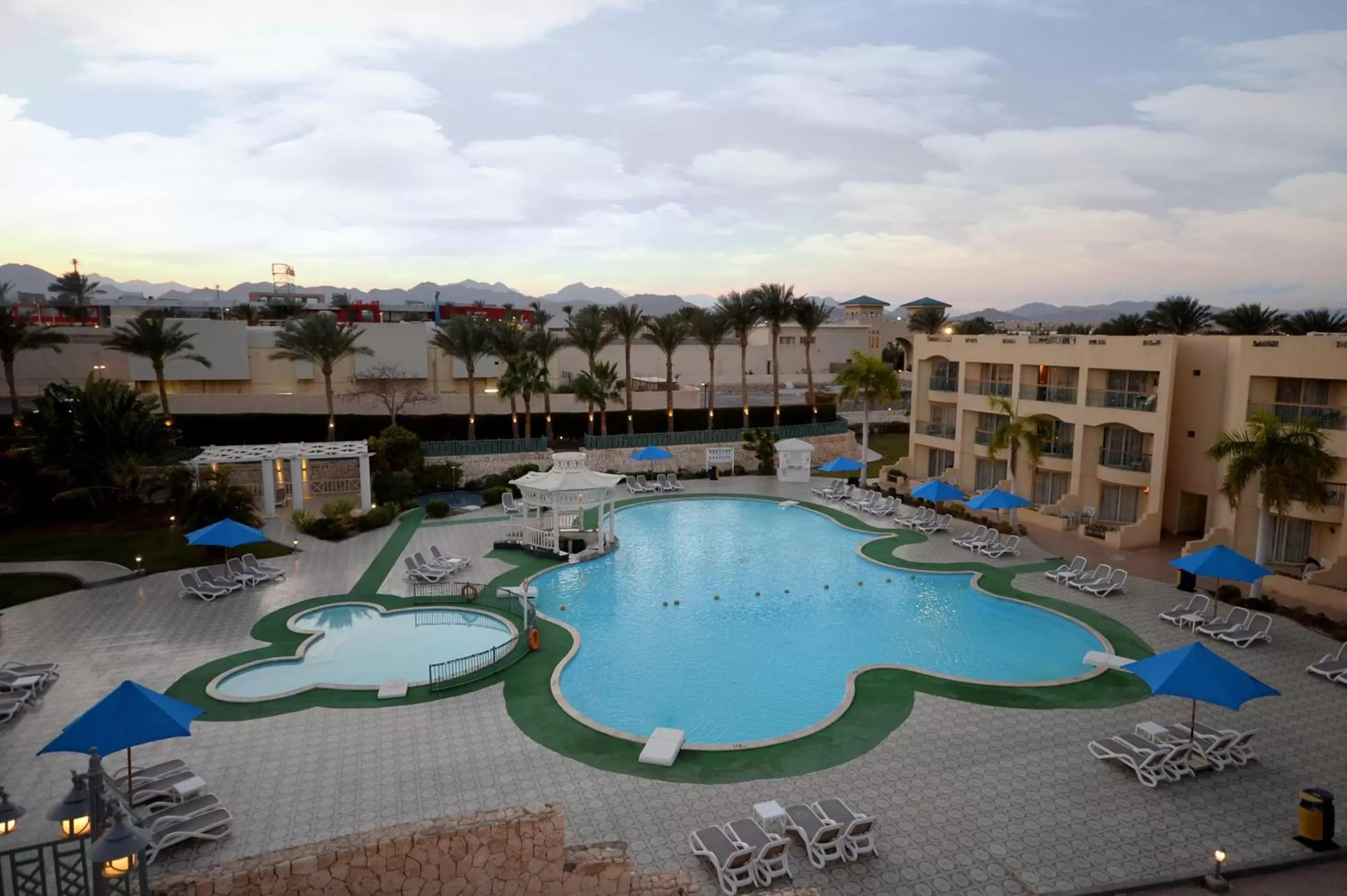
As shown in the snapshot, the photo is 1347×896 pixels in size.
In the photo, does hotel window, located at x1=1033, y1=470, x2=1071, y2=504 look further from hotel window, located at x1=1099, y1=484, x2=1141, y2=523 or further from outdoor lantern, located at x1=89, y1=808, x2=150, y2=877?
outdoor lantern, located at x1=89, y1=808, x2=150, y2=877

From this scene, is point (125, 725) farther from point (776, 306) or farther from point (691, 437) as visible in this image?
point (776, 306)

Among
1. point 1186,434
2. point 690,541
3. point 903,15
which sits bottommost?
point 690,541

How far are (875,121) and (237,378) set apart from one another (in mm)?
38941

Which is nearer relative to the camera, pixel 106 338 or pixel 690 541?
pixel 690 541

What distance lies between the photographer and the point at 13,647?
1859 centimetres

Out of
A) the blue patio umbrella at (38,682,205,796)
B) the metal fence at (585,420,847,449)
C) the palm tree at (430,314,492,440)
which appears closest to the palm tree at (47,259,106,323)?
the palm tree at (430,314,492,440)

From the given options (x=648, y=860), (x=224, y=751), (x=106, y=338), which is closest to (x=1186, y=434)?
(x=648, y=860)

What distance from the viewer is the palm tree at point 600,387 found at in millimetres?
42125

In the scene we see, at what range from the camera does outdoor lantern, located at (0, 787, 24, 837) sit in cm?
797

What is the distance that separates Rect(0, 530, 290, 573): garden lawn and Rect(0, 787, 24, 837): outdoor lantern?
18735 millimetres

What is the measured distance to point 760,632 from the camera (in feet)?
66.9

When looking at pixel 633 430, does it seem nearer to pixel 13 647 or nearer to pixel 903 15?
pixel 903 15

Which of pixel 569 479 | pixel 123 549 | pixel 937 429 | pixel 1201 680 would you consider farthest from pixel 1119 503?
pixel 123 549

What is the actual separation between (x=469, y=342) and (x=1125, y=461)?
98.8 feet
